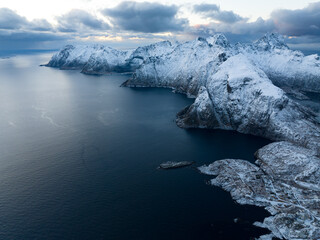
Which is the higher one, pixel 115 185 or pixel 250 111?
pixel 250 111

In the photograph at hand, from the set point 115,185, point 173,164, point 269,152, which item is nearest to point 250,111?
point 269,152

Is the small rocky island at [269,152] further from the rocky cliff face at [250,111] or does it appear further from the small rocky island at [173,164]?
the small rocky island at [173,164]

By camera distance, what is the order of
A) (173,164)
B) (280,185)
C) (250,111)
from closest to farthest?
(280,185) → (173,164) → (250,111)

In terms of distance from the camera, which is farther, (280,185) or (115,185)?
(115,185)

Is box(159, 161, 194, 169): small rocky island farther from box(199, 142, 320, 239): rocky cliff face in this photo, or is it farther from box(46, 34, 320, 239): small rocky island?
box(199, 142, 320, 239): rocky cliff face

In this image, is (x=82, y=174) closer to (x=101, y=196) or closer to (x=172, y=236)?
(x=101, y=196)

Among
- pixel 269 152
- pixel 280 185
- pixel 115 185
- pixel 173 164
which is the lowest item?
pixel 115 185

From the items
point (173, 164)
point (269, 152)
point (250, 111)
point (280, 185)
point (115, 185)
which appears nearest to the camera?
point (280, 185)

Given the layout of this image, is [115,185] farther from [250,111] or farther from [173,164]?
[250,111]

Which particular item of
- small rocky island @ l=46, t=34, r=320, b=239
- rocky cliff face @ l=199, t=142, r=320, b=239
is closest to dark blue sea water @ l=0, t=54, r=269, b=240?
rocky cliff face @ l=199, t=142, r=320, b=239
